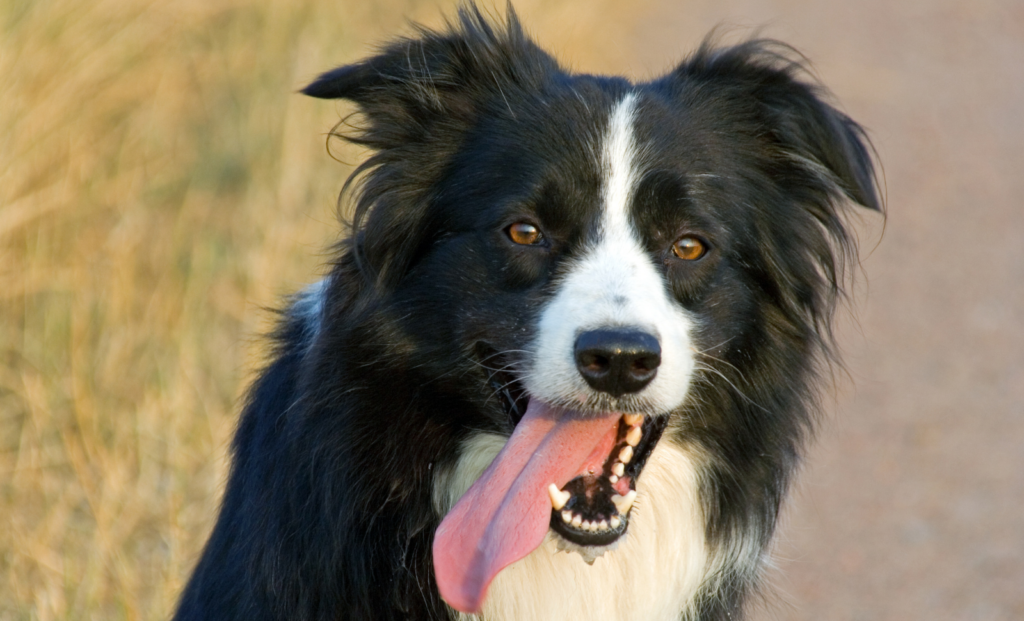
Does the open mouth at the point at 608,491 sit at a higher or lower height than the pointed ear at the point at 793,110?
lower

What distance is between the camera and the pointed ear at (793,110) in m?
3.38

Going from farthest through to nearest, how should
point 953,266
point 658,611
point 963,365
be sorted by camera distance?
1. point 953,266
2. point 963,365
3. point 658,611

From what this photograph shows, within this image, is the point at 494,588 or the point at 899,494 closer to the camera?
the point at 494,588

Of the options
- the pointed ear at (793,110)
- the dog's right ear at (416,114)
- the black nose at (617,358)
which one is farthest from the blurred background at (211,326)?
the black nose at (617,358)

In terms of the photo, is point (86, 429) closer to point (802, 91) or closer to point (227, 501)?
point (227, 501)

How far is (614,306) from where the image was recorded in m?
3.06

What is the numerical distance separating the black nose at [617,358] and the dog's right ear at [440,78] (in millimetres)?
910

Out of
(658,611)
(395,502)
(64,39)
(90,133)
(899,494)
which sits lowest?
(899,494)

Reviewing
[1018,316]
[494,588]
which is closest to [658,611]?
[494,588]

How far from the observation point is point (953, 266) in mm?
8414

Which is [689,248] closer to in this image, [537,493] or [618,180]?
[618,180]

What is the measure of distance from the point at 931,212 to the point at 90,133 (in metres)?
6.35

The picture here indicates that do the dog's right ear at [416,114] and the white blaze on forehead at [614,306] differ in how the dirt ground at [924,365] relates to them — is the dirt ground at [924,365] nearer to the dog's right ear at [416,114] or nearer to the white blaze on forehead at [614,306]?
the white blaze on forehead at [614,306]

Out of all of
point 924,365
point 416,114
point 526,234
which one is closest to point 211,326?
point 416,114
